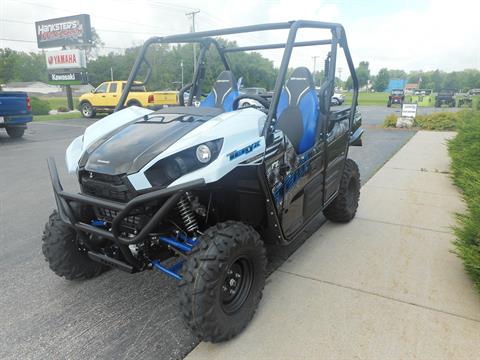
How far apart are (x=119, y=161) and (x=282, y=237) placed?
1196 mm

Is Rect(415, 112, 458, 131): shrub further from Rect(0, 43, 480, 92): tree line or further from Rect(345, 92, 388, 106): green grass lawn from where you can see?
Rect(345, 92, 388, 106): green grass lawn

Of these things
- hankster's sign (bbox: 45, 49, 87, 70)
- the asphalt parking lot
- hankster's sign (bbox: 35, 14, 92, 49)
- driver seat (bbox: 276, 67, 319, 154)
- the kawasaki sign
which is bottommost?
the asphalt parking lot

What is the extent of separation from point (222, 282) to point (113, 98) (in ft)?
53.0

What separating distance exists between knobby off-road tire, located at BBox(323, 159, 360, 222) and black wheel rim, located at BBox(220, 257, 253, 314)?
178cm

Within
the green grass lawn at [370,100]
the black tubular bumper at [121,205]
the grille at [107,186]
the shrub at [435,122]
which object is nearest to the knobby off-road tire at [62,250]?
the black tubular bumper at [121,205]

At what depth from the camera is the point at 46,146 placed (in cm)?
936

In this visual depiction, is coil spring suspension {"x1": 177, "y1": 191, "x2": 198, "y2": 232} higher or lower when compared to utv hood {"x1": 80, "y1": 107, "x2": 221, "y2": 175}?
lower

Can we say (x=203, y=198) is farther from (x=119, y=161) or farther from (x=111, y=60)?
(x=111, y=60)

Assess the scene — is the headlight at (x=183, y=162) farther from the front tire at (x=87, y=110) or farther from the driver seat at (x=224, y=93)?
the front tire at (x=87, y=110)

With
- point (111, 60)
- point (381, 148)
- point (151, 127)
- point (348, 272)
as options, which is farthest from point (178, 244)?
point (111, 60)

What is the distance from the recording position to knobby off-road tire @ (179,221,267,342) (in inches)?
75.7

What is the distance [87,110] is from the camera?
17.8m

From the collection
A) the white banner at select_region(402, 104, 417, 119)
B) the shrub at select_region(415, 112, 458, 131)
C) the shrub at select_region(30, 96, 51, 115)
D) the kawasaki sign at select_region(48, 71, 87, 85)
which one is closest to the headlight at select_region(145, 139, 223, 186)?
the shrub at select_region(415, 112, 458, 131)

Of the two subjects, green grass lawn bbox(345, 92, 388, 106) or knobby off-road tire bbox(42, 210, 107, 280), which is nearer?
knobby off-road tire bbox(42, 210, 107, 280)
